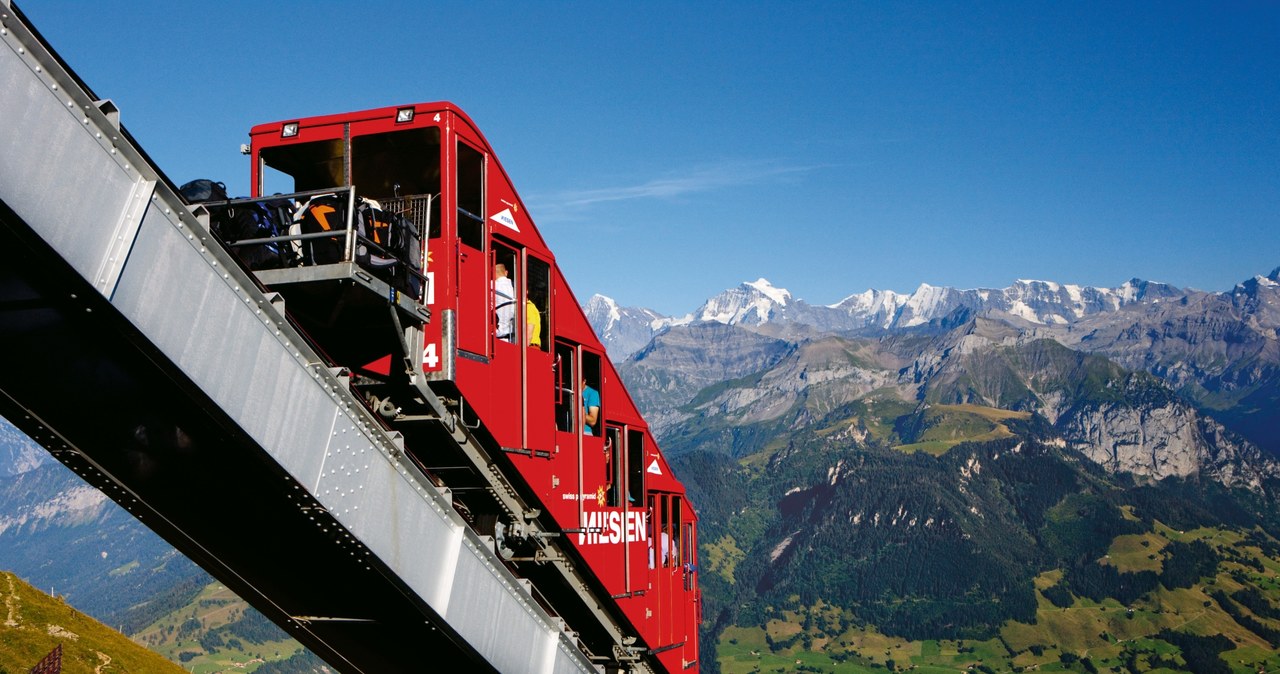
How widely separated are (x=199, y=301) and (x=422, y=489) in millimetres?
3421

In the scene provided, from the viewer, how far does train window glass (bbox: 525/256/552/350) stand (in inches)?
616

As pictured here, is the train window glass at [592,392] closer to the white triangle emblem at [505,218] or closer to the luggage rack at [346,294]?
the white triangle emblem at [505,218]

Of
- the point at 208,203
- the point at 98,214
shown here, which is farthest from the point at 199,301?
the point at 208,203

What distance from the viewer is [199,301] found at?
8.51 m

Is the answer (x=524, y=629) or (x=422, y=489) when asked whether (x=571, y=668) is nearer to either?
(x=524, y=629)

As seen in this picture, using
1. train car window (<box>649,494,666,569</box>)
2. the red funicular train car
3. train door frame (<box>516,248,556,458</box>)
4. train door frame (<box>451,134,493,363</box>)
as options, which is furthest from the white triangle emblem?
train car window (<box>649,494,666,569</box>)

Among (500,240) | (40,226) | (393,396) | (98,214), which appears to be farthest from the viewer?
(500,240)

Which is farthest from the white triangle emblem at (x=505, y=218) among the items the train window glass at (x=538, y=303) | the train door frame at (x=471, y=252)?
the train window glass at (x=538, y=303)

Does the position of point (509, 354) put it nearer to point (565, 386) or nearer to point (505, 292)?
point (505, 292)

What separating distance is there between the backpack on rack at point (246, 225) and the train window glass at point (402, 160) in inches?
117

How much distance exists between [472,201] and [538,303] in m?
2.29

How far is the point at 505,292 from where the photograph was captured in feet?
48.7

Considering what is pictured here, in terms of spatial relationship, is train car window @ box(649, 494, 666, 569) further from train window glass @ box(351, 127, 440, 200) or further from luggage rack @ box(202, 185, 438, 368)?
luggage rack @ box(202, 185, 438, 368)

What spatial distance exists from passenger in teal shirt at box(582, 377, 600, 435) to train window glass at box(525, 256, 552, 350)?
1.95 m
